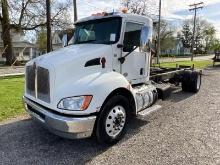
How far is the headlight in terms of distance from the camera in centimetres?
450

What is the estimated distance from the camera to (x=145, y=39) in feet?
19.9

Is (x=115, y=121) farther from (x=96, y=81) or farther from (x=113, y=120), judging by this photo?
(x=96, y=81)

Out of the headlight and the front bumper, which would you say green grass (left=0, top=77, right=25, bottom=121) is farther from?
the headlight

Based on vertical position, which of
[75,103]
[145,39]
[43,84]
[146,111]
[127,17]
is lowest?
[146,111]

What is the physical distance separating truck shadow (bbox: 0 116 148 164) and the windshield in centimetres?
211

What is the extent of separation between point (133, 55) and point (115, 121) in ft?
5.57

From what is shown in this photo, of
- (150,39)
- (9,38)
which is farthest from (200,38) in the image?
(150,39)

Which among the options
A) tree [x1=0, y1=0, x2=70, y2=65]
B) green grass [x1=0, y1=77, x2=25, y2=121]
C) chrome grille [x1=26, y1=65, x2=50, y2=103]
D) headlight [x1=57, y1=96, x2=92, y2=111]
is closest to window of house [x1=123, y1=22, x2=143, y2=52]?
headlight [x1=57, y1=96, x2=92, y2=111]

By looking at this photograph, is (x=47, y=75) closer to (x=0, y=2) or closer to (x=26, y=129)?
(x=26, y=129)

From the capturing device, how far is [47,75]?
185 inches

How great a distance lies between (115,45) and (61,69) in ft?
4.62

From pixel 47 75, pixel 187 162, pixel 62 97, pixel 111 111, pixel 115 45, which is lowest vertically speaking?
pixel 187 162

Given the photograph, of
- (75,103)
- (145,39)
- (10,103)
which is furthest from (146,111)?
(10,103)

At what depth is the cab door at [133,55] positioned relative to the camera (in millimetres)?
5816
